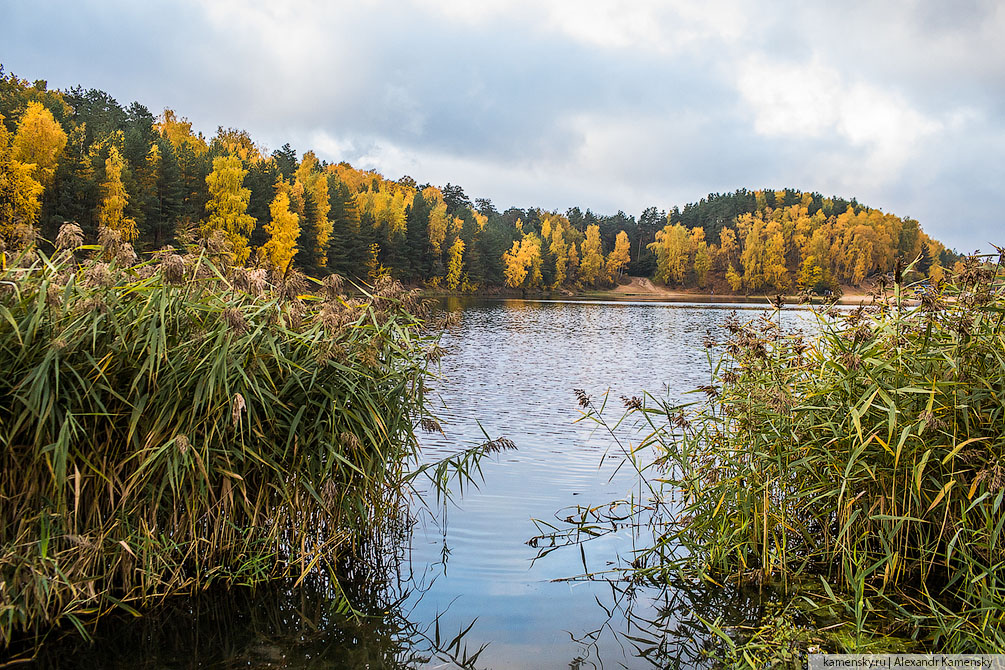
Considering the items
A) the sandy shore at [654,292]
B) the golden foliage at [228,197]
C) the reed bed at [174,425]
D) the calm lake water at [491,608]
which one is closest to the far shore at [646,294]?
the sandy shore at [654,292]

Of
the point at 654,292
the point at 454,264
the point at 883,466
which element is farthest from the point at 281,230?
the point at 654,292

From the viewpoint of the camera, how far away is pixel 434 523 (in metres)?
8.05

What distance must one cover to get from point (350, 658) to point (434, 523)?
10.4ft

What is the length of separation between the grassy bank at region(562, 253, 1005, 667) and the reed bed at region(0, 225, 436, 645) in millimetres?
2203

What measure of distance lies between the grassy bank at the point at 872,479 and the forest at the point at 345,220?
2.33ft

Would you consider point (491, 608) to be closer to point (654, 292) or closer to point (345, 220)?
point (345, 220)

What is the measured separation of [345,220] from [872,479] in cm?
7243

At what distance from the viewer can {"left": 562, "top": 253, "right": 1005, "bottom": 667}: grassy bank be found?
455 centimetres

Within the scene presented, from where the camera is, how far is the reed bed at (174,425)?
14.5 feet

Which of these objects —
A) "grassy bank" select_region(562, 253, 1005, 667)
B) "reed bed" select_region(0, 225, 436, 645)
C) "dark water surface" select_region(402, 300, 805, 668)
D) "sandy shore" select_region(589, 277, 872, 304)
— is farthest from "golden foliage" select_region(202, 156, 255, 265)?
"sandy shore" select_region(589, 277, 872, 304)

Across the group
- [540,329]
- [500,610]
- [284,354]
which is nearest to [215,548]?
[284,354]

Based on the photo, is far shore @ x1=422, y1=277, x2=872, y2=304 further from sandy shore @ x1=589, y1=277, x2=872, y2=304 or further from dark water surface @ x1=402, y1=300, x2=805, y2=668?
dark water surface @ x1=402, y1=300, x2=805, y2=668

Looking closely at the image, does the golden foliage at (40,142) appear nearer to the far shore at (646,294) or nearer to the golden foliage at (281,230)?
the golden foliage at (281,230)

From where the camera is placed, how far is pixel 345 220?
73.8m
